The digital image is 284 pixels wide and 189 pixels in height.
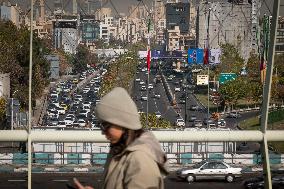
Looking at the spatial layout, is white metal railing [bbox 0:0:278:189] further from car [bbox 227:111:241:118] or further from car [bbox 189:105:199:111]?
car [bbox 189:105:199:111]

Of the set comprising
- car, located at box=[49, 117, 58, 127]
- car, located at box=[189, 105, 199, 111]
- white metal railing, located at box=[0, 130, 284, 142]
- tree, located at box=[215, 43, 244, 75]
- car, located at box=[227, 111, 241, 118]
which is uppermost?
white metal railing, located at box=[0, 130, 284, 142]

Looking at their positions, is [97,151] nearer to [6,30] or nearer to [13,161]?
[13,161]

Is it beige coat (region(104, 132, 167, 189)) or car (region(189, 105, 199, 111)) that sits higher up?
beige coat (region(104, 132, 167, 189))

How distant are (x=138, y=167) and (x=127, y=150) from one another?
0.14 feet

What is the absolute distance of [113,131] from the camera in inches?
38.2

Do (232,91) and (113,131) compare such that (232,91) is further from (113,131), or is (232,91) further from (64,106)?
(113,131)

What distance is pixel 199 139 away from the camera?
141 cm

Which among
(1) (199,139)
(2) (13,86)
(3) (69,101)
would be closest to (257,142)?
(1) (199,139)

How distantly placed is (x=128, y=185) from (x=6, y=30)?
21.9 metres

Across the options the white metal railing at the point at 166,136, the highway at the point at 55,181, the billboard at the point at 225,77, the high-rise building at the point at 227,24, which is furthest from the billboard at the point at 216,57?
the white metal railing at the point at 166,136

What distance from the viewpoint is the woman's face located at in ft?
3.17

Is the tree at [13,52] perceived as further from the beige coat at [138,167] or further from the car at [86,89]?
the beige coat at [138,167]

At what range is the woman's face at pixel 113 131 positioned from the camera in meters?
0.97

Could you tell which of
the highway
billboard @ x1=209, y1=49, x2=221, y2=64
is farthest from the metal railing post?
billboard @ x1=209, y1=49, x2=221, y2=64
